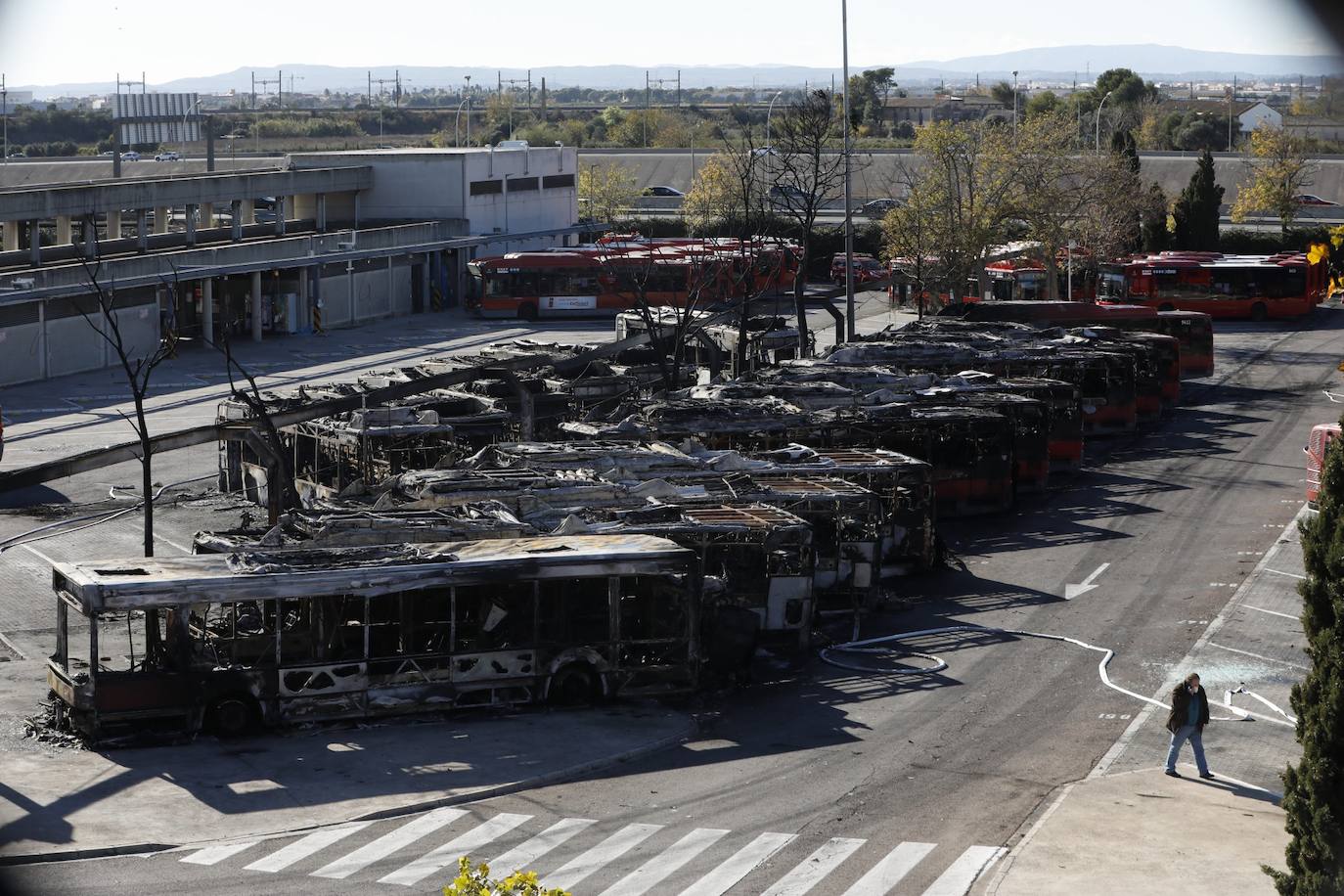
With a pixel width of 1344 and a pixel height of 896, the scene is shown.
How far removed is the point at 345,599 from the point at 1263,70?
58.8 feet

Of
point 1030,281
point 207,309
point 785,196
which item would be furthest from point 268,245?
point 1030,281

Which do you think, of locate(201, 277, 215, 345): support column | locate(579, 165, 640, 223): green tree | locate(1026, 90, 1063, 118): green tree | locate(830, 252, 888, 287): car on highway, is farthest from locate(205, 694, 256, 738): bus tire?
locate(1026, 90, 1063, 118): green tree

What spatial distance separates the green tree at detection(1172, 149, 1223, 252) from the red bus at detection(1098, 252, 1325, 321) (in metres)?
9.09

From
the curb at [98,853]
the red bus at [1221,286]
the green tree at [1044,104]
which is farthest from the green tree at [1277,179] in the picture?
the curb at [98,853]

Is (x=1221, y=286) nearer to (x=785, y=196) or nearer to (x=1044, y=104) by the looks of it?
(x=785, y=196)

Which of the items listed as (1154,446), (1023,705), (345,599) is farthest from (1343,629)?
(1154,446)

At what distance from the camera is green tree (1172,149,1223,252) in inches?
3083

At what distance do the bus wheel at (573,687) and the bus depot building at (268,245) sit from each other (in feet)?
97.1

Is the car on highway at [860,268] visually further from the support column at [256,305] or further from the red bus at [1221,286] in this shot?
the support column at [256,305]

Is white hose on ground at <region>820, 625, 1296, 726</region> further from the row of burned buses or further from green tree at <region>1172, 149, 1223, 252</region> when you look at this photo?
green tree at <region>1172, 149, 1223, 252</region>

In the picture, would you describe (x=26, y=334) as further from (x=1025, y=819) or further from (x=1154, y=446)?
(x=1025, y=819)

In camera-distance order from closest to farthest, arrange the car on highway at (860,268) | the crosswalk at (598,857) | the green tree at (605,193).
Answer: the crosswalk at (598,857) < the car on highway at (860,268) < the green tree at (605,193)

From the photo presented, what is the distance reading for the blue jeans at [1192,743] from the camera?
18.6 m

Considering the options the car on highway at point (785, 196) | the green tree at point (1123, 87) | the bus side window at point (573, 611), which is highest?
the green tree at point (1123, 87)
